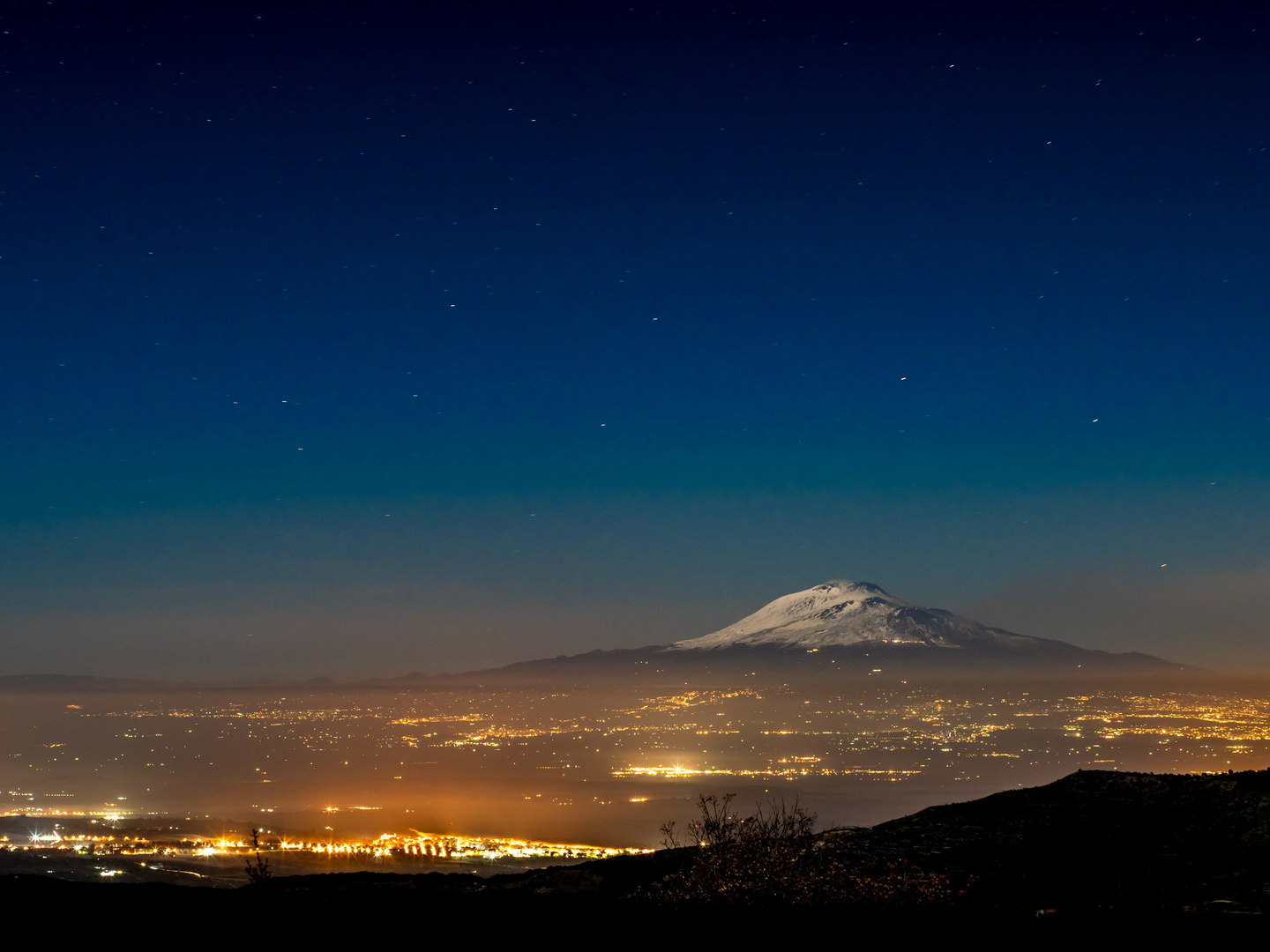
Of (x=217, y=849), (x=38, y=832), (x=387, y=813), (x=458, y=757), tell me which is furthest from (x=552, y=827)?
(x=458, y=757)

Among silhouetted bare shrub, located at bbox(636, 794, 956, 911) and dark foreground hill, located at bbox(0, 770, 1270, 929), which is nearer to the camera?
dark foreground hill, located at bbox(0, 770, 1270, 929)

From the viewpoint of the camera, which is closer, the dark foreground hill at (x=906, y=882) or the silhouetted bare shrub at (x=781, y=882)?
the dark foreground hill at (x=906, y=882)

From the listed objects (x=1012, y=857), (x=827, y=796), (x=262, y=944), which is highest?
(x=262, y=944)

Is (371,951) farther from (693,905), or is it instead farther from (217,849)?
(217,849)

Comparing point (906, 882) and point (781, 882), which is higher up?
point (781, 882)

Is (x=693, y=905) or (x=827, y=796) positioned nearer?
(x=693, y=905)

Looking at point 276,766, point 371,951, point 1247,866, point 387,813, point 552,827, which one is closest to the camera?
point 371,951

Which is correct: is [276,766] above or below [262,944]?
below

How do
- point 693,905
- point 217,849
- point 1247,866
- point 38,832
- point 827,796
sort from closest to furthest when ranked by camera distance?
point 693,905
point 1247,866
point 217,849
point 38,832
point 827,796
